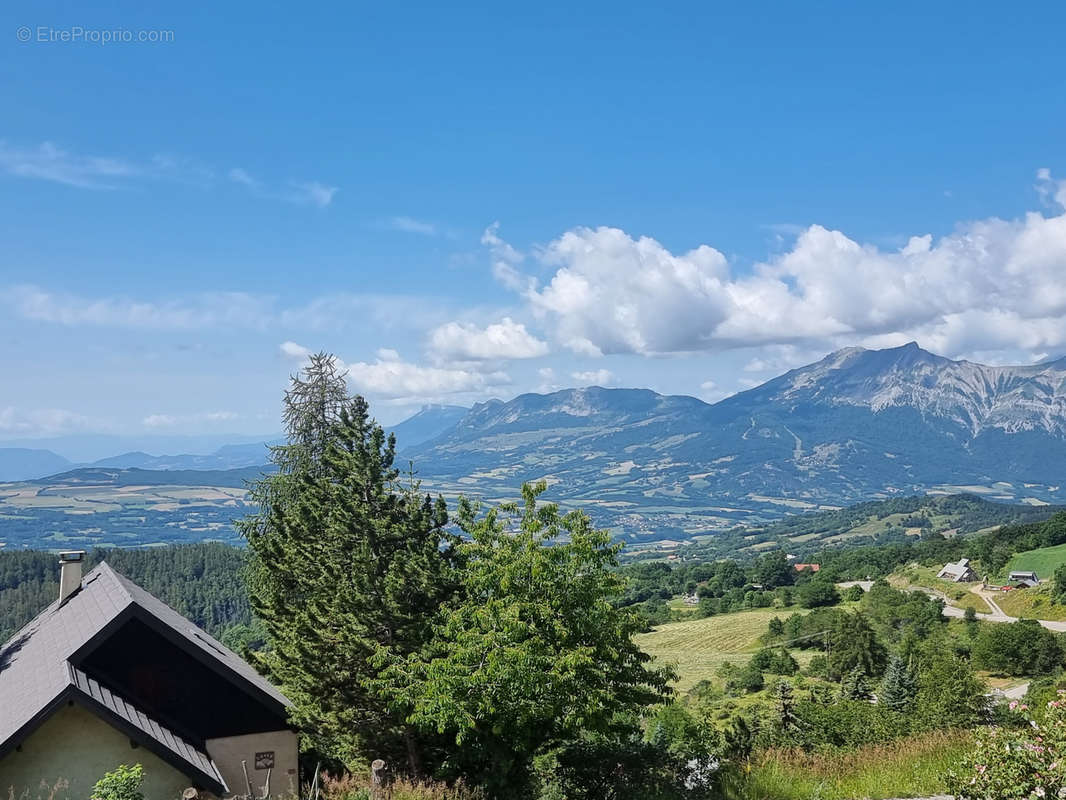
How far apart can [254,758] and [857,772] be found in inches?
582

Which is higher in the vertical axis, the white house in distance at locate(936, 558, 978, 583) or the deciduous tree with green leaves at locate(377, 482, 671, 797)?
the deciduous tree with green leaves at locate(377, 482, 671, 797)

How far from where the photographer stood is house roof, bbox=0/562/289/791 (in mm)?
16500

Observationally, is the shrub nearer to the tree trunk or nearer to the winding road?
the tree trunk

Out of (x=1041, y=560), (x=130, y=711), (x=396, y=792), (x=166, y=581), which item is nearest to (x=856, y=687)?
(x=130, y=711)

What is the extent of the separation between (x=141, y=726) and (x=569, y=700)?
9.66 metres

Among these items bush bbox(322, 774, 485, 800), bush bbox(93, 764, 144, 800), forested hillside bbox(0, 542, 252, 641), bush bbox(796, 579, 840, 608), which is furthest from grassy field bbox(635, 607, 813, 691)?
forested hillside bbox(0, 542, 252, 641)

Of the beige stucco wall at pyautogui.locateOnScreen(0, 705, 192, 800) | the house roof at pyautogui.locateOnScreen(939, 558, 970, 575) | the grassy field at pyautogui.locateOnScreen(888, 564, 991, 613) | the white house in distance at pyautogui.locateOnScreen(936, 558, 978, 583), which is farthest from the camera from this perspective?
the house roof at pyautogui.locateOnScreen(939, 558, 970, 575)

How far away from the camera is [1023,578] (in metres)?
139

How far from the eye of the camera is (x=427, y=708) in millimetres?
15430

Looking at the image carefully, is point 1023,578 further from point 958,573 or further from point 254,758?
point 254,758

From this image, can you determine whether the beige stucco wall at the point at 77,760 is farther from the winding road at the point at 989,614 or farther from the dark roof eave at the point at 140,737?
the winding road at the point at 989,614

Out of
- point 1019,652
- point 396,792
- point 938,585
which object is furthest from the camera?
point 938,585

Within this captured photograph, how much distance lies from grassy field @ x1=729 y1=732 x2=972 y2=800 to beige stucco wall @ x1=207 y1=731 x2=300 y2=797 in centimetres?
1174

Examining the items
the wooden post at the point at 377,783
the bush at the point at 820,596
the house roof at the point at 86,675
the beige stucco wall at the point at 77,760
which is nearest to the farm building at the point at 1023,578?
the bush at the point at 820,596
